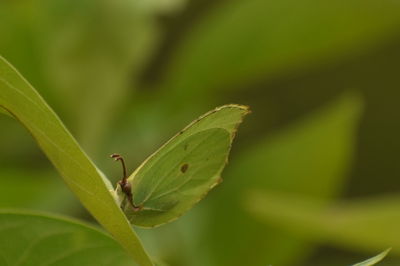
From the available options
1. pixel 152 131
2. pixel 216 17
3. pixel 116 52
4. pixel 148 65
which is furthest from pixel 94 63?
pixel 148 65

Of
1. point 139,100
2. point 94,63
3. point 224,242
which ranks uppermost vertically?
point 94,63

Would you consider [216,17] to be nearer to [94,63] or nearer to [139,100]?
[139,100]

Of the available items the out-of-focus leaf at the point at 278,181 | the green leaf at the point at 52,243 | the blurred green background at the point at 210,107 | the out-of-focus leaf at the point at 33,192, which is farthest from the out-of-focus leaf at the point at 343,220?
the green leaf at the point at 52,243

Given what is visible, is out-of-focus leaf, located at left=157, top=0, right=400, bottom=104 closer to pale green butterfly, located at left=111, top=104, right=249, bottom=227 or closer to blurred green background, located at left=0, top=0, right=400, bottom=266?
blurred green background, located at left=0, top=0, right=400, bottom=266

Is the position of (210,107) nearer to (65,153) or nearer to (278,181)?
(278,181)

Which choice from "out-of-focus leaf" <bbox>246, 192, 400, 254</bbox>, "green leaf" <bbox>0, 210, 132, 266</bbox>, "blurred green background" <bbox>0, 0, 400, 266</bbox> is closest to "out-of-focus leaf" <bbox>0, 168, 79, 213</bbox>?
"blurred green background" <bbox>0, 0, 400, 266</bbox>

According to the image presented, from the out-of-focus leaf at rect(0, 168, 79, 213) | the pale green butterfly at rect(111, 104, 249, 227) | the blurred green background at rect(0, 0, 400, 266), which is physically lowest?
the out-of-focus leaf at rect(0, 168, 79, 213)
